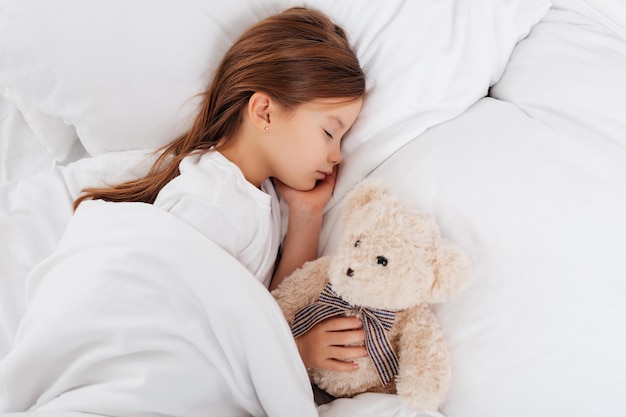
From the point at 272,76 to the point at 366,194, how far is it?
33cm

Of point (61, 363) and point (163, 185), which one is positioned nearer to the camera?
point (61, 363)

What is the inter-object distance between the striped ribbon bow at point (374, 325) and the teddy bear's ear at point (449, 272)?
99mm

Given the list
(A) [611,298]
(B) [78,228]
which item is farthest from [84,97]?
(A) [611,298]

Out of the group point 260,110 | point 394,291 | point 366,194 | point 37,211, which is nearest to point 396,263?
point 394,291

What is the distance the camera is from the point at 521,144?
854 millimetres

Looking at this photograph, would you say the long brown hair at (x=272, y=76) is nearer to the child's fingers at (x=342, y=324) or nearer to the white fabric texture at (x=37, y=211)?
the white fabric texture at (x=37, y=211)

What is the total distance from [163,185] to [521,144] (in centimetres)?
68

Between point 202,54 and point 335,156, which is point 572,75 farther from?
point 202,54

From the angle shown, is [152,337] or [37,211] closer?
[152,337]

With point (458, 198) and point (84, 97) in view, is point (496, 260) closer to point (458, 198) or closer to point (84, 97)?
point (458, 198)

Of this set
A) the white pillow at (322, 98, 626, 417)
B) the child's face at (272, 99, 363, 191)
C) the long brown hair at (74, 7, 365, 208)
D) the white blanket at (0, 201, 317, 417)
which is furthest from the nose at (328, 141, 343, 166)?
the white blanket at (0, 201, 317, 417)

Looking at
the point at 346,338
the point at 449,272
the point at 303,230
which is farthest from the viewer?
the point at 303,230

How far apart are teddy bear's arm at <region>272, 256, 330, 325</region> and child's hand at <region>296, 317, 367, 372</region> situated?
2.4 inches

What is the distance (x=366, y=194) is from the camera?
81cm
